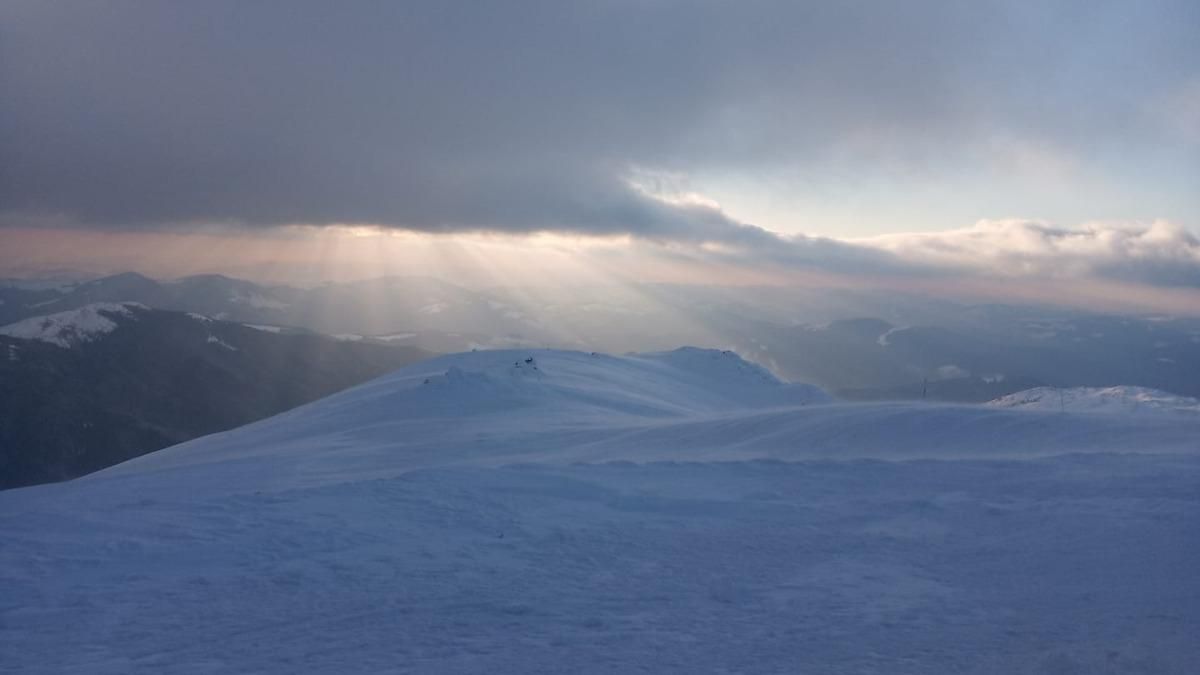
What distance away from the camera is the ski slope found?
7.63 metres

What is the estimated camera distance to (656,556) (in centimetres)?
1039

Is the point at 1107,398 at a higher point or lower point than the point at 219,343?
higher

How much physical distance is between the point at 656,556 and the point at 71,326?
162 metres

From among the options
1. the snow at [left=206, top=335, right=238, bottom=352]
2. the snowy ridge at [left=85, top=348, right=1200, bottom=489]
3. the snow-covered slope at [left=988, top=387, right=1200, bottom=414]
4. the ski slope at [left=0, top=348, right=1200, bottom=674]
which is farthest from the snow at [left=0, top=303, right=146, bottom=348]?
the ski slope at [left=0, top=348, right=1200, bottom=674]

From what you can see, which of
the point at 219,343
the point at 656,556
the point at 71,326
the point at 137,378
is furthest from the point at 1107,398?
the point at 71,326

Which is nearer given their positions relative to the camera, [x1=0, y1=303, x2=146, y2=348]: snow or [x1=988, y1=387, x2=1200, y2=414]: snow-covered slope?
[x1=988, y1=387, x2=1200, y2=414]: snow-covered slope

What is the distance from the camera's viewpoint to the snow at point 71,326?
461 ft

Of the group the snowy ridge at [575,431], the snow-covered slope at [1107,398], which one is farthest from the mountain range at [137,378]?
the snow-covered slope at [1107,398]

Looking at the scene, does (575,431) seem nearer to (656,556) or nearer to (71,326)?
(656,556)

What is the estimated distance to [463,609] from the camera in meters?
8.82

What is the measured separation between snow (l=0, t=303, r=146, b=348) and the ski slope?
471 feet

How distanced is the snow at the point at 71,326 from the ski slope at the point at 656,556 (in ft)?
471

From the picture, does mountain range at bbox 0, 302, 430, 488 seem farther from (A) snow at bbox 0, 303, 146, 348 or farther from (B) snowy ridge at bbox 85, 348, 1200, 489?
(B) snowy ridge at bbox 85, 348, 1200, 489

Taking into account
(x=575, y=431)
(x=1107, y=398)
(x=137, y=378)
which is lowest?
(x=137, y=378)
